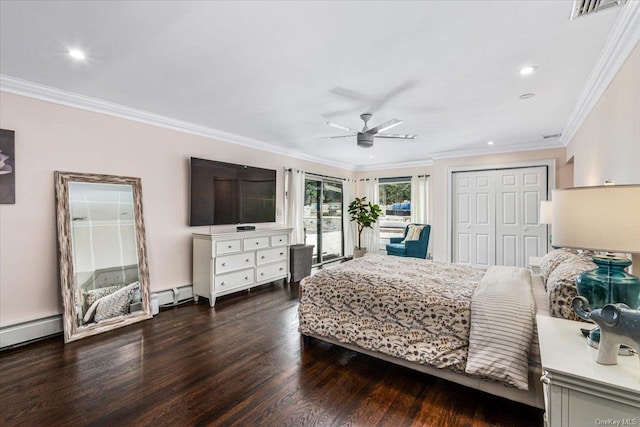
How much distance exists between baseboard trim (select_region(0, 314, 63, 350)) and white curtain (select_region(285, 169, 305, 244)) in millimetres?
3619

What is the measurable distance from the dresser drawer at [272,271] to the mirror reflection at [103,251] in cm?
169

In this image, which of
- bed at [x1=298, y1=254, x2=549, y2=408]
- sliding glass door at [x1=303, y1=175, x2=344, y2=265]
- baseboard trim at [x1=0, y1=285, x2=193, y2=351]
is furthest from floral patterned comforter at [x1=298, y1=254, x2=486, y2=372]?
sliding glass door at [x1=303, y1=175, x2=344, y2=265]

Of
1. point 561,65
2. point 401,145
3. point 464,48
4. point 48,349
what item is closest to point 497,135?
point 401,145

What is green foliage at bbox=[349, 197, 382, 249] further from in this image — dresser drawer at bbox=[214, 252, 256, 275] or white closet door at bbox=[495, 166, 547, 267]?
dresser drawer at bbox=[214, 252, 256, 275]

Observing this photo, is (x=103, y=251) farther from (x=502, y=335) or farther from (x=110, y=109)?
(x=502, y=335)

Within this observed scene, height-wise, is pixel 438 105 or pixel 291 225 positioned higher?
pixel 438 105

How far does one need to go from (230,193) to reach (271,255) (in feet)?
3.98

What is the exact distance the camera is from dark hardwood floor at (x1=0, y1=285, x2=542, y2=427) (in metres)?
1.93

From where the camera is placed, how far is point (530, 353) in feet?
6.42

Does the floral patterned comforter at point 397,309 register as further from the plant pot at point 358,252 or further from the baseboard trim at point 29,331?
the plant pot at point 358,252

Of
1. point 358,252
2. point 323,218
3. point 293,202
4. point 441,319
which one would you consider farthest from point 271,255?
point 441,319

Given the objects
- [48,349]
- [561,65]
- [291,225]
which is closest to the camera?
[561,65]

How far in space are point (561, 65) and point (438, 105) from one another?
3.70 feet

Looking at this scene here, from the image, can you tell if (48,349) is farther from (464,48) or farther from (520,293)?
(464,48)
